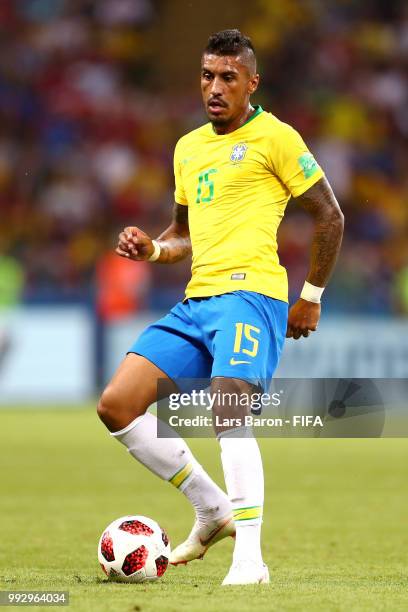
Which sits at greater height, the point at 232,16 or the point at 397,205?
the point at 232,16

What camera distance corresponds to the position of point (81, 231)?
16.9m

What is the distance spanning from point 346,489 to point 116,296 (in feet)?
23.1

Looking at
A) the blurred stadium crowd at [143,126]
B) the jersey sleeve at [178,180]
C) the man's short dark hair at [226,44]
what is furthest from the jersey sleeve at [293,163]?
the blurred stadium crowd at [143,126]

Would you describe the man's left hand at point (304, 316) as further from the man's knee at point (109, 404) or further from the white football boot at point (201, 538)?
the white football boot at point (201, 538)

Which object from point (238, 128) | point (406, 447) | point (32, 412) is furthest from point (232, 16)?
point (238, 128)

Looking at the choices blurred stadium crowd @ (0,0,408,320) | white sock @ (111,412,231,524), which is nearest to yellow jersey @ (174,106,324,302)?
white sock @ (111,412,231,524)

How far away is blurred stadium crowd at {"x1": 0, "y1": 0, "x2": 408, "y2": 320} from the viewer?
16344 millimetres

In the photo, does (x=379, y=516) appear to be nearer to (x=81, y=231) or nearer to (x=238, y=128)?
(x=238, y=128)

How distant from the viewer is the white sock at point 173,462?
4848 millimetres

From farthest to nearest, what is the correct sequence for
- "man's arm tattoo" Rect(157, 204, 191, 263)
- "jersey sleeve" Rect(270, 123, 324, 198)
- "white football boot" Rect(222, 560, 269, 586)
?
"man's arm tattoo" Rect(157, 204, 191, 263), "jersey sleeve" Rect(270, 123, 324, 198), "white football boot" Rect(222, 560, 269, 586)

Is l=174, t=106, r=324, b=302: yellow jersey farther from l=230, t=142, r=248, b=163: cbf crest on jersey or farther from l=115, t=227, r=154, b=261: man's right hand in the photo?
l=115, t=227, r=154, b=261: man's right hand

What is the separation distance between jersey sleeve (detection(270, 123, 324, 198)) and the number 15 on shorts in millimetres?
529

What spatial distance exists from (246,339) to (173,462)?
68 centimetres

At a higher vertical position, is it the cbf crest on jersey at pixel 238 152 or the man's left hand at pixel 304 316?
the cbf crest on jersey at pixel 238 152
